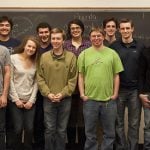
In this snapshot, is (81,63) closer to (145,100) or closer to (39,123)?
(145,100)

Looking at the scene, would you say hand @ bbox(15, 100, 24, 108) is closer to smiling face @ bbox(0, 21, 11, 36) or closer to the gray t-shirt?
the gray t-shirt

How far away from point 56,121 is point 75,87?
450 mm

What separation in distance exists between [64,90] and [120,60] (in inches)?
28.5

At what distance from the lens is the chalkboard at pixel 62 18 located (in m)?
4.68

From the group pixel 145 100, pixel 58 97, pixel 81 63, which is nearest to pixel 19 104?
pixel 58 97

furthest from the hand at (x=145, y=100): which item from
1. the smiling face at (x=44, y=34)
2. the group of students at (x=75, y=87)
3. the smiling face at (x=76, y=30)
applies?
the smiling face at (x=44, y=34)

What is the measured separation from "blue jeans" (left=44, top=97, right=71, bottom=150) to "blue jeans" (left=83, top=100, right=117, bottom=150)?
0.81ft

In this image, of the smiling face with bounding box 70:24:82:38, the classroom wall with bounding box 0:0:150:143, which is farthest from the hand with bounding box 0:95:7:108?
the classroom wall with bounding box 0:0:150:143

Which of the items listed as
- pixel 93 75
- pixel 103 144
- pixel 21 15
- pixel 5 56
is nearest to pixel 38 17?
pixel 21 15

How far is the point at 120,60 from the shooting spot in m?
3.71

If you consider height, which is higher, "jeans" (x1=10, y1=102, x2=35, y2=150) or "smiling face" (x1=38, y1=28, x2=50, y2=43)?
"smiling face" (x1=38, y1=28, x2=50, y2=43)

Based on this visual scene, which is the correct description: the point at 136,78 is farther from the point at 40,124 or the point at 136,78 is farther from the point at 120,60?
the point at 40,124

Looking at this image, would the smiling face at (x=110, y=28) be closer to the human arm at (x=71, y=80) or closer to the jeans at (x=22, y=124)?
the human arm at (x=71, y=80)

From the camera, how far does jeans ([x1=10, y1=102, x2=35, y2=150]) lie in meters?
3.67
